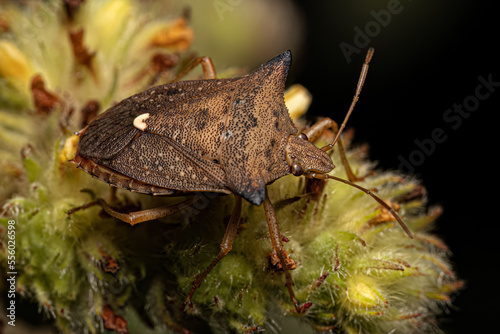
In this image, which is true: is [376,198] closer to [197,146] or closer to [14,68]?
[197,146]

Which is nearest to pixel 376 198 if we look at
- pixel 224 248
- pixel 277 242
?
pixel 277 242

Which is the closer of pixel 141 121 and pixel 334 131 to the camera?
pixel 141 121

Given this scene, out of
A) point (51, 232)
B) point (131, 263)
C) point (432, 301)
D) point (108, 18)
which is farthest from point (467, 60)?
point (51, 232)

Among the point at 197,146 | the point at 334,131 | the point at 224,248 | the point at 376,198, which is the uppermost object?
the point at 334,131

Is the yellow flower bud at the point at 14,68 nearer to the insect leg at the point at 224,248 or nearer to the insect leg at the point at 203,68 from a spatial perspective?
the insect leg at the point at 203,68

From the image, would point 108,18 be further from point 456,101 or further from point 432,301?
point 456,101

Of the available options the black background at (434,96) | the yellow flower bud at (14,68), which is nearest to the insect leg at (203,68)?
the yellow flower bud at (14,68)
